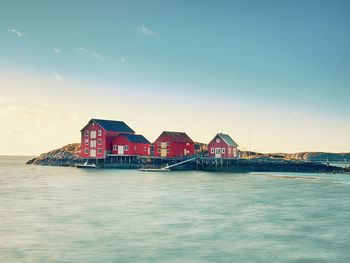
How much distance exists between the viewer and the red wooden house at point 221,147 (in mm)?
80688

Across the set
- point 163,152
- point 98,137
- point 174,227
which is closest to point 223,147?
point 163,152

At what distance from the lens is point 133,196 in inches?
1537

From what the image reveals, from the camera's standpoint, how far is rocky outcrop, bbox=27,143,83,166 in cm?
10500

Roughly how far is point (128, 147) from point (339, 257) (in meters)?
68.8

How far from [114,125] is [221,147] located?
858 inches

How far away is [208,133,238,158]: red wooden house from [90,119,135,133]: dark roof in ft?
58.5

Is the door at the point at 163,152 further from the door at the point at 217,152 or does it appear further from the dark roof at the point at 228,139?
the dark roof at the point at 228,139

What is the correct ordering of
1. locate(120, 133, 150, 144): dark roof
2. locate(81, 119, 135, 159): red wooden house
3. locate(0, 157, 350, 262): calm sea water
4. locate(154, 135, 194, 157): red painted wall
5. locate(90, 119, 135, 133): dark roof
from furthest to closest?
1. locate(120, 133, 150, 144): dark roof
2. locate(90, 119, 135, 133): dark roof
3. locate(154, 135, 194, 157): red painted wall
4. locate(81, 119, 135, 159): red wooden house
5. locate(0, 157, 350, 262): calm sea water

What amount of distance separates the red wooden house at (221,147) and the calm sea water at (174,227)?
4082 cm

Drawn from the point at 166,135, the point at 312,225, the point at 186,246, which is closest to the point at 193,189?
the point at 312,225

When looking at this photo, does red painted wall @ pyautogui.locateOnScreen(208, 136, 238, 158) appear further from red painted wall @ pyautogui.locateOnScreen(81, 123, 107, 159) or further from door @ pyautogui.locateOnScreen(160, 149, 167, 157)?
red painted wall @ pyautogui.locateOnScreen(81, 123, 107, 159)

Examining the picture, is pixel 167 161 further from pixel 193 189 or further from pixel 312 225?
pixel 312 225

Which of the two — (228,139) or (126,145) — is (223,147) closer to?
(228,139)

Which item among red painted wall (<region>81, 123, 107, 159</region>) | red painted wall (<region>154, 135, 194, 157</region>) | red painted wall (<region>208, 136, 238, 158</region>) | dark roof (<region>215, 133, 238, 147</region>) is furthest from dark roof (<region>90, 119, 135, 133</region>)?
dark roof (<region>215, 133, 238, 147</region>)
